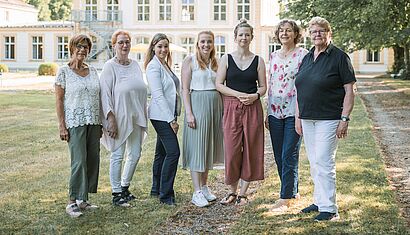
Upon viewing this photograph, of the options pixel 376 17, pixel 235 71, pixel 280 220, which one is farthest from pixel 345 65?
pixel 376 17

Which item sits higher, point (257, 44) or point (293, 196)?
point (257, 44)

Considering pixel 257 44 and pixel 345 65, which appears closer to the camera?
pixel 345 65

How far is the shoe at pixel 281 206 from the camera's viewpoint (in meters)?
5.67

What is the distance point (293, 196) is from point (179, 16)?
140 feet

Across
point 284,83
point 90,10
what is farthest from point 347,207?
point 90,10

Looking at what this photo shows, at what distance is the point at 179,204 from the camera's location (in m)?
5.99

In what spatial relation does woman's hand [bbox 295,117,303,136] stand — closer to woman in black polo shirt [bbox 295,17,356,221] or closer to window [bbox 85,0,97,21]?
woman in black polo shirt [bbox 295,17,356,221]

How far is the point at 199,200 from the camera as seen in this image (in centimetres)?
594

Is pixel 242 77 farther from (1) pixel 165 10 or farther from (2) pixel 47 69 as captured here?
(1) pixel 165 10

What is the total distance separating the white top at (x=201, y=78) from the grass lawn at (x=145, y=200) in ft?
3.89

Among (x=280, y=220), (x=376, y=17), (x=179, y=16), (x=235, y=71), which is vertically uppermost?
(x=179, y=16)

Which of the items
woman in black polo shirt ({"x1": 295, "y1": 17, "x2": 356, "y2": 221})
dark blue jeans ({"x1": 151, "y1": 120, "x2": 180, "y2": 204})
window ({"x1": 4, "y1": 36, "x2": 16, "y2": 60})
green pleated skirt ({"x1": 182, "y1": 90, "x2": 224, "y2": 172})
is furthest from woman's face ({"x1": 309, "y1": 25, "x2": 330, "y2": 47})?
window ({"x1": 4, "y1": 36, "x2": 16, "y2": 60})

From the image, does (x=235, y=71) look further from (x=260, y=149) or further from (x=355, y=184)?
(x=355, y=184)

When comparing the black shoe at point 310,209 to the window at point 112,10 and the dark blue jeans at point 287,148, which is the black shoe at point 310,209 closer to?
the dark blue jeans at point 287,148
